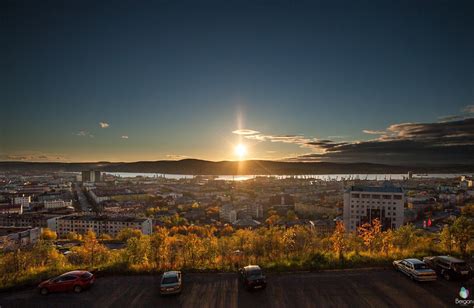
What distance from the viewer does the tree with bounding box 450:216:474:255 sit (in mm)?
10617

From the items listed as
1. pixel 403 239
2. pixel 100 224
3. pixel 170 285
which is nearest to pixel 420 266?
pixel 403 239

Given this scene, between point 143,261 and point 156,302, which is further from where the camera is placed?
point 143,261

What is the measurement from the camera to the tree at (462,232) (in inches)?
418

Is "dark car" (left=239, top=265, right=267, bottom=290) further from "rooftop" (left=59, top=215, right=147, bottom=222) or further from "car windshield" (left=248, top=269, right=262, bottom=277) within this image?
"rooftop" (left=59, top=215, right=147, bottom=222)

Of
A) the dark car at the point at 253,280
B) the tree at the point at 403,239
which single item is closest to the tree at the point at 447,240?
the tree at the point at 403,239

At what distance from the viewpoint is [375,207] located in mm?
40969

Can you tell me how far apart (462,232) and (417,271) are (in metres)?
4.21

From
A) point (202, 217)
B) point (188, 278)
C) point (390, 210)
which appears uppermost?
point (188, 278)

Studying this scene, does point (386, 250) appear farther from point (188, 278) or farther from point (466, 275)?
point (188, 278)

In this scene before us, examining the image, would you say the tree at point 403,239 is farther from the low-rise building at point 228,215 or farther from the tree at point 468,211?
the low-rise building at point 228,215

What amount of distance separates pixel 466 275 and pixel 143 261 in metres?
9.71

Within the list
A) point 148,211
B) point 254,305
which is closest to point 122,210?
point 148,211

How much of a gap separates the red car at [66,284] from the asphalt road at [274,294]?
151 millimetres

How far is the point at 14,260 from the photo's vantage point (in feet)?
30.7
